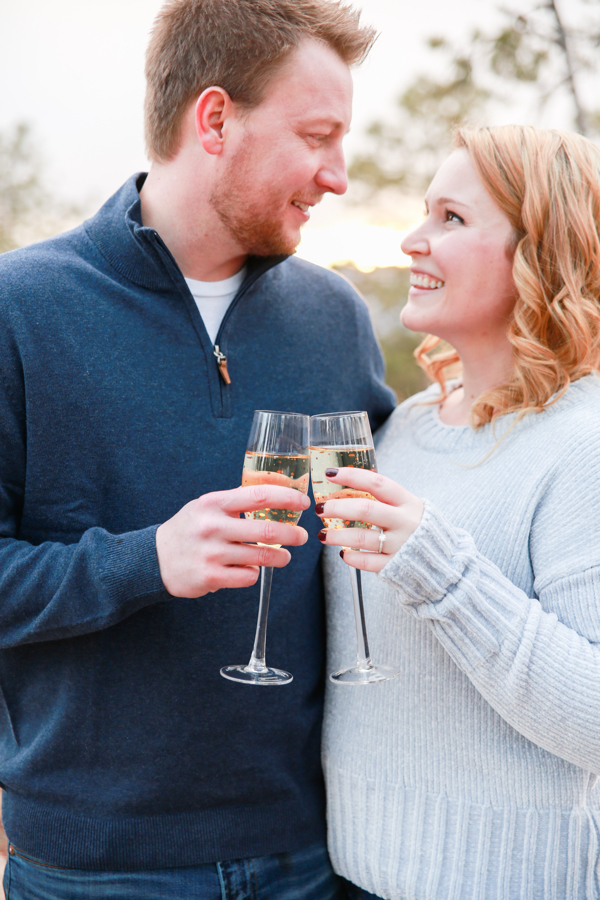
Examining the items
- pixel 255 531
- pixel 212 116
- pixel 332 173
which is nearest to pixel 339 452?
pixel 255 531

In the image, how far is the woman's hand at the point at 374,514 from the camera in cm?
145

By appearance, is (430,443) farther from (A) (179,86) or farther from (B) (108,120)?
(B) (108,120)

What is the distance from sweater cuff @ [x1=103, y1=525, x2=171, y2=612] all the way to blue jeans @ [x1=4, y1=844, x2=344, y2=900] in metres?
0.66

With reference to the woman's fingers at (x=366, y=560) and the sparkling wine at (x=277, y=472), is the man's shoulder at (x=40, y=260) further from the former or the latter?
the woman's fingers at (x=366, y=560)

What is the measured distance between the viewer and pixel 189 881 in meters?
1.76

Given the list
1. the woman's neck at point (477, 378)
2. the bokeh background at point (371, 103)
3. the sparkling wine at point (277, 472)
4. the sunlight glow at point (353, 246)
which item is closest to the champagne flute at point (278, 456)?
the sparkling wine at point (277, 472)

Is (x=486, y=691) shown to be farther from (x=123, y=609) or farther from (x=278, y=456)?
(x=123, y=609)

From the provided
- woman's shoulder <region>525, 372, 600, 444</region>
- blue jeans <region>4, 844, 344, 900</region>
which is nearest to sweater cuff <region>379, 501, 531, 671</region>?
woman's shoulder <region>525, 372, 600, 444</region>

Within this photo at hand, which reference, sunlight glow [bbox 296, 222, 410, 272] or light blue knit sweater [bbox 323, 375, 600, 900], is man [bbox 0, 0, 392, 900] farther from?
sunlight glow [bbox 296, 222, 410, 272]

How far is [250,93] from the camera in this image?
6.68 feet

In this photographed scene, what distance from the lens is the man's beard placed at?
6.70 feet

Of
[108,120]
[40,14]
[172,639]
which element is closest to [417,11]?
[108,120]

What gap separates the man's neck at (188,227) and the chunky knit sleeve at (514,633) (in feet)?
3.28

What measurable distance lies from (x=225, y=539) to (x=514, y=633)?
0.59 metres
